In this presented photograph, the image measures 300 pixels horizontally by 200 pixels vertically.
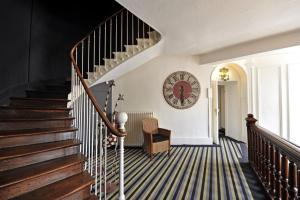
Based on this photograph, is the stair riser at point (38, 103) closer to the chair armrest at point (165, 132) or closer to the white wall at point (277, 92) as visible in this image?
the chair armrest at point (165, 132)

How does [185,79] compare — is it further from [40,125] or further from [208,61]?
[40,125]

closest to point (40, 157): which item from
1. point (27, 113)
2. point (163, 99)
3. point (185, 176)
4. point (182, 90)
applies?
point (27, 113)

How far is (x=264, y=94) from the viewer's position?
16.9ft

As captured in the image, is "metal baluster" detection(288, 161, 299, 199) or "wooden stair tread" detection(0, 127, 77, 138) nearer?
"metal baluster" detection(288, 161, 299, 199)

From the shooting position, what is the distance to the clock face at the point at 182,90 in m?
5.40

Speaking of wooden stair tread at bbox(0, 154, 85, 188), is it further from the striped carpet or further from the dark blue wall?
the dark blue wall

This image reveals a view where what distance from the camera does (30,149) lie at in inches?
79.9

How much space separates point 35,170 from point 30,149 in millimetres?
326

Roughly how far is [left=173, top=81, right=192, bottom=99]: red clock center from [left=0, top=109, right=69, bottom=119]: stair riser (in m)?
3.41

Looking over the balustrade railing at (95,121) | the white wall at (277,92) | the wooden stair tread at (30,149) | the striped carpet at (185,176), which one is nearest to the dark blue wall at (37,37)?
the balustrade railing at (95,121)

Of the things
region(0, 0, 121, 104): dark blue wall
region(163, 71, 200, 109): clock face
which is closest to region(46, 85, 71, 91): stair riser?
region(0, 0, 121, 104): dark blue wall

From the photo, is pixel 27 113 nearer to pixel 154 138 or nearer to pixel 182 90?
pixel 154 138

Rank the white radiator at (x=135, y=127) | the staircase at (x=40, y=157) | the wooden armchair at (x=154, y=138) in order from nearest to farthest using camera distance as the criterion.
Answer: the staircase at (x=40, y=157)
the wooden armchair at (x=154, y=138)
the white radiator at (x=135, y=127)

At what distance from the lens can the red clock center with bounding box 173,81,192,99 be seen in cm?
541
